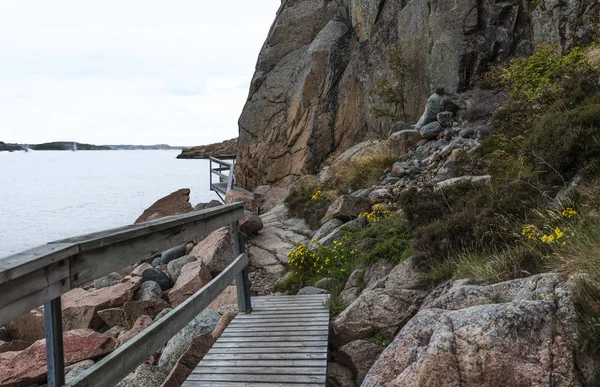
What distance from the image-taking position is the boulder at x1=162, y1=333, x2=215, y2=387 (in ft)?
14.7

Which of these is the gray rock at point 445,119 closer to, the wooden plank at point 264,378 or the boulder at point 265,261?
the boulder at point 265,261

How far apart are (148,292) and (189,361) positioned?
12.9ft

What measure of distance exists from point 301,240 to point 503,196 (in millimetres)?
5521

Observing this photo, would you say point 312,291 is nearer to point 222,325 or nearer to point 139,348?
point 222,325

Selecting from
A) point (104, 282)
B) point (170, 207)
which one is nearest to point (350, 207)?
point (104, 282)

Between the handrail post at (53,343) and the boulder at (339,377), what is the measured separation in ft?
8.47

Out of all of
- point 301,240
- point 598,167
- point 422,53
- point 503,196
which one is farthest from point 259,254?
point 422,53

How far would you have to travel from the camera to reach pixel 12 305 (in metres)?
1.92

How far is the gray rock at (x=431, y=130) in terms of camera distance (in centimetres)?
1299

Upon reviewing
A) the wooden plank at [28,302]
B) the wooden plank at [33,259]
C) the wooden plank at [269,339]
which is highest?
the wooden plank at [33,259]

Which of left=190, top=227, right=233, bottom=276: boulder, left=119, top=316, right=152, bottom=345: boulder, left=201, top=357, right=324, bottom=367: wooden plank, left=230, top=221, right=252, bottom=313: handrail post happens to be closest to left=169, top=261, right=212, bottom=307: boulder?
left=190, top=227, right=233, bottom=276: boulder

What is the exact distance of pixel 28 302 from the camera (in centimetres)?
201

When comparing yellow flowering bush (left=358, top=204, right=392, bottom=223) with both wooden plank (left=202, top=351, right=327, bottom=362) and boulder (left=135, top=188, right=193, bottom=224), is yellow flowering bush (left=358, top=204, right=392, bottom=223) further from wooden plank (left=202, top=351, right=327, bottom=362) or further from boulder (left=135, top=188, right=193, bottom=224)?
boulder (left=135, top=188, right=193, bottom=224)

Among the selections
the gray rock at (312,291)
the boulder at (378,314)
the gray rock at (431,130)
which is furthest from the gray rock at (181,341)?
the gray rock at (431,130)
